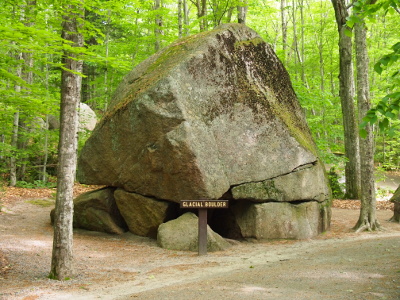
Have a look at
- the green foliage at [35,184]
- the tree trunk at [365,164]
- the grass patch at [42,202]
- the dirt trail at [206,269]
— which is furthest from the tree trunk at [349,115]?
the green foliage at [35,184]

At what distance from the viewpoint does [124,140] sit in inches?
407

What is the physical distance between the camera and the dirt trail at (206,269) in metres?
5.46

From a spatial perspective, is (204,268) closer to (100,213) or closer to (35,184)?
(100,213)

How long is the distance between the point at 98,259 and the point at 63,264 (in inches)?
61.8

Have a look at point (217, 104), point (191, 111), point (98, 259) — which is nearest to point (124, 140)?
point (191, 111)

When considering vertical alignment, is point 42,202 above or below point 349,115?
below

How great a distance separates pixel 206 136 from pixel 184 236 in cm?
261

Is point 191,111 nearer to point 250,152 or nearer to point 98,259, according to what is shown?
point 250,152

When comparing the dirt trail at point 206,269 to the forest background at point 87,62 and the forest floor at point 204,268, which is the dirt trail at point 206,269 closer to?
the forest floor at point 204,268

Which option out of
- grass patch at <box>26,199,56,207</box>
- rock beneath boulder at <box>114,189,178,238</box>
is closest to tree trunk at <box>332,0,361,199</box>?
rock beneath boulder at <box>114,189,178,238</box>

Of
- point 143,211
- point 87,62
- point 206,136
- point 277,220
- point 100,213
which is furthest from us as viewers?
point 87,62

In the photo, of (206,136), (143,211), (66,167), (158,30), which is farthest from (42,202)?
(158,30)

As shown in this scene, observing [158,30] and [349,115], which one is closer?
[349,115]

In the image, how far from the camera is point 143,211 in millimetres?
10375
